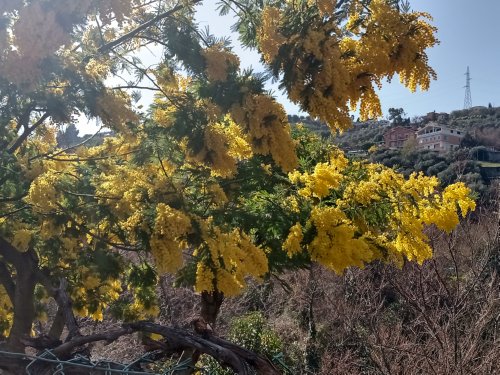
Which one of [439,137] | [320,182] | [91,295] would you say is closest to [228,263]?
[320,182]

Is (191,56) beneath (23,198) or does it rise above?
above

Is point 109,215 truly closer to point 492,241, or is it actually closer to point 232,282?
point 232,282

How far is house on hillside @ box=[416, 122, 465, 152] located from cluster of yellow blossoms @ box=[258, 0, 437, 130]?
41.3 meters

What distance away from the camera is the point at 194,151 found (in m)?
4.40

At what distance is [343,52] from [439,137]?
145 feet

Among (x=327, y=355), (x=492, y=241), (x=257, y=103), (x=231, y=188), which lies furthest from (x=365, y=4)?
(x=327, y=355)

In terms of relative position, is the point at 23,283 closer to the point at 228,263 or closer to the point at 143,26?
the point at 228,263

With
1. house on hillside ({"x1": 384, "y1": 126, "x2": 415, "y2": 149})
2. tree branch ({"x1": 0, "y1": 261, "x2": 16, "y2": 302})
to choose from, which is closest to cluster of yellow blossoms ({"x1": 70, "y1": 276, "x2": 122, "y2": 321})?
tree branch ({"x1": 0, "y1": 261, "x2": 16, "y2": 302})

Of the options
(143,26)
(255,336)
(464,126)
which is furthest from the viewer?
(464,126)

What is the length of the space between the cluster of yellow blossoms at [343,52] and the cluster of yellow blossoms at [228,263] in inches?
51.6

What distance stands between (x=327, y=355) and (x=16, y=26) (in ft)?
27.2

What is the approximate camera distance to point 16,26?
12.8 ft

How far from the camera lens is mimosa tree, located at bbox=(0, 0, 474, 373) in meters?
3.90

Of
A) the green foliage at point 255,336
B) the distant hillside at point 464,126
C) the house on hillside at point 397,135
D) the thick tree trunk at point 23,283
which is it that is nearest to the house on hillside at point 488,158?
the distant hillside at point 464,126
